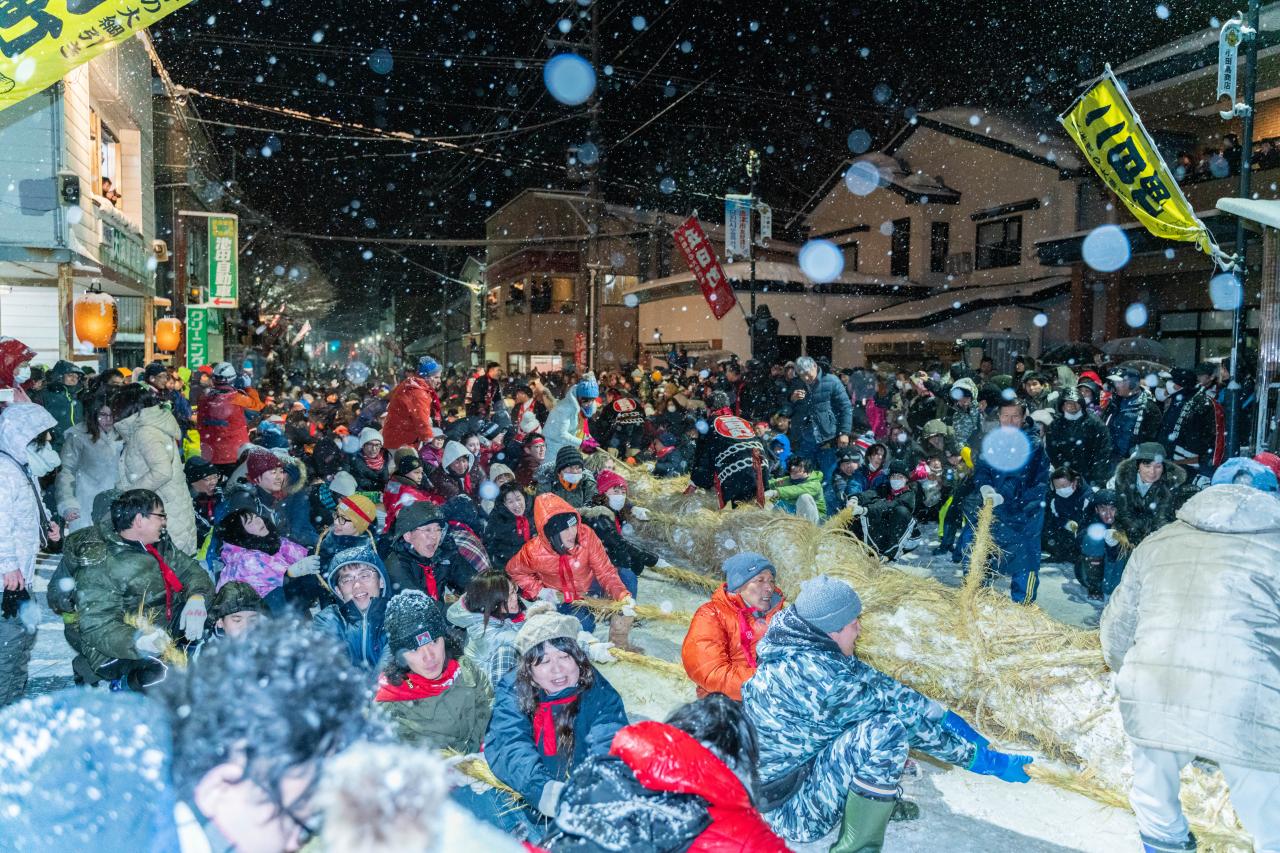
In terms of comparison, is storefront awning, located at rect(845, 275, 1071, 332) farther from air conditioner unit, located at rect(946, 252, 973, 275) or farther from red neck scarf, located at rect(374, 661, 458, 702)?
red neck scarf, located at rect(374, 661, 458, 702)

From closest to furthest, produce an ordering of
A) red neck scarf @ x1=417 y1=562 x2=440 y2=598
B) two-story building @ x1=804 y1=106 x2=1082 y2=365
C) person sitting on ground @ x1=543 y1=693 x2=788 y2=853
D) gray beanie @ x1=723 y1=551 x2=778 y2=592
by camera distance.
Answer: person sitting on ground @ x1=543 y1=693 x2=788 y2=853, gray beanie @ x1=723 y1=551 x2=778 y2=592, red neck scarf @ x1=417 y1=562 x2=440 y2=598, two-story building @ x1=804 y1=106 x2=1082 y2=365

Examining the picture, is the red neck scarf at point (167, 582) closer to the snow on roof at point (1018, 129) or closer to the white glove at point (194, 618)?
the white glove at point (194, 618)

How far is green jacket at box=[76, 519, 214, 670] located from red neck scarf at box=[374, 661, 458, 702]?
46.1 inches

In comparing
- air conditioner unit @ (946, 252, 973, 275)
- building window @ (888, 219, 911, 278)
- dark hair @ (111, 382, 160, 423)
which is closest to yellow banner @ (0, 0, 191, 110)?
dark hair @ (111, 382, 160, 423)

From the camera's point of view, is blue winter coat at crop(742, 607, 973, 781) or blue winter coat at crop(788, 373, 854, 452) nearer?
A: blue winter coat at crop(742, 607, 973, 781)

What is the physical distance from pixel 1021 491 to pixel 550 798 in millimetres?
4670

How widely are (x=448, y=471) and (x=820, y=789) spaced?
479 cm

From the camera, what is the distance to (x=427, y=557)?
17.0 feet

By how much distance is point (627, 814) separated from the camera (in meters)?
2.06

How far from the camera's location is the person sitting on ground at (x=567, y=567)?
546 cm

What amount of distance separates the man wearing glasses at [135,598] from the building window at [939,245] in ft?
91.1

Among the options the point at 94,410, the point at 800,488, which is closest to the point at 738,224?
the point at 800,488

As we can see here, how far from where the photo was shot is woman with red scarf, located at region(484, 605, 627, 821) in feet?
10.1

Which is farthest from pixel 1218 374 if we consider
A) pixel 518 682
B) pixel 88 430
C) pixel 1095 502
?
pixel 88 430
